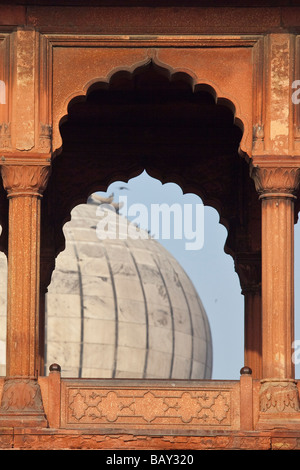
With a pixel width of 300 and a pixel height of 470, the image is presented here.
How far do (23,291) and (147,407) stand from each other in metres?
1.86

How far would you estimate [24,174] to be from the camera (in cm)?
2183

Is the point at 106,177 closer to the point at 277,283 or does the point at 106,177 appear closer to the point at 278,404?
the point at 277,283

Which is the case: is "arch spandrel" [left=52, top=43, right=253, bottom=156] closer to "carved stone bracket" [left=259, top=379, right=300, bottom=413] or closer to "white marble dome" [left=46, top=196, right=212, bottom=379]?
"carved stone bracket" [left=259, top=379, right=300, bottom=413]

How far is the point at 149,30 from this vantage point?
22.2m

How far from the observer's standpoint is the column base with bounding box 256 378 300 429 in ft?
69.4

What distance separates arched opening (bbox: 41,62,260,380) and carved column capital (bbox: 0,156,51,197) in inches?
132

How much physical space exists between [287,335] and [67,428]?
2615 millimetres

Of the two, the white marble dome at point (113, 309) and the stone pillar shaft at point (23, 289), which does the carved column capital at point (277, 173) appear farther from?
the white marble dome at point (113, 309)

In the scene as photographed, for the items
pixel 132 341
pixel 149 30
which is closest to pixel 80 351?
pixel 132 341

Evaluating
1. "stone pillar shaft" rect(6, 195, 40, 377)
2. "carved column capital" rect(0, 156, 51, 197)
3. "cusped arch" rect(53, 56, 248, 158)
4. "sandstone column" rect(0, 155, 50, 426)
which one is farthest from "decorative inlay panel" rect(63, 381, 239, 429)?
"cusped arch" rect(53, 56, 248, 158)

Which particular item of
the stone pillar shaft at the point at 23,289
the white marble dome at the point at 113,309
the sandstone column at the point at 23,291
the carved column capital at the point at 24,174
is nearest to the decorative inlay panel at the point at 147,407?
the sandstone column at the point at 23,291
